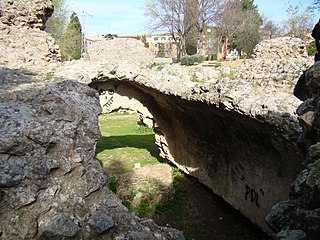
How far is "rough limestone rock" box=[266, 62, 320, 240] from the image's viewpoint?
7.31 ft

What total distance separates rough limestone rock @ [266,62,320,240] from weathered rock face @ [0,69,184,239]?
163cm

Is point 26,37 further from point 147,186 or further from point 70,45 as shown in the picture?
point 70,45

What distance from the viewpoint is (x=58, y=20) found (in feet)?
95.2

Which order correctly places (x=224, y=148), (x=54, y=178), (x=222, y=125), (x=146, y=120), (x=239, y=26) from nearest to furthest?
(x=54, y=178)
(x=222, y=125)
(x=224, y=148)
(x=146, y=120)
(x=239, y=26)

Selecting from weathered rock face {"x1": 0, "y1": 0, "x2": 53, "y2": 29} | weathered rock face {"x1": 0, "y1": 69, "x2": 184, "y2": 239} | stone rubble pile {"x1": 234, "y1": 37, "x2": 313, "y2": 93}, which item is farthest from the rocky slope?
stone rubble pile {"x1": 234, "y1": 37, "x2": 313, "y2": 93}

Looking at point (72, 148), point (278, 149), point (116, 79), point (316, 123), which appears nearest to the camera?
point (316, 123)

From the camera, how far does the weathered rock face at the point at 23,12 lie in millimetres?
7977

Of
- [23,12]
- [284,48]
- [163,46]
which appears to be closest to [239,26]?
[163,46]

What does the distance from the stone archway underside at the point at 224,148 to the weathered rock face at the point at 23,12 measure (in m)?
2.23

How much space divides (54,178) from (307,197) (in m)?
2.64

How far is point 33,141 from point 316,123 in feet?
9.72

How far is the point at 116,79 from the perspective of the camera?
8.02 meters

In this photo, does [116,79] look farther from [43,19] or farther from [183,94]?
[43,19]

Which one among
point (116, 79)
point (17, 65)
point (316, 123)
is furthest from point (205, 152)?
point (316, 123)
